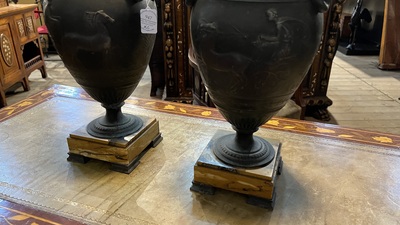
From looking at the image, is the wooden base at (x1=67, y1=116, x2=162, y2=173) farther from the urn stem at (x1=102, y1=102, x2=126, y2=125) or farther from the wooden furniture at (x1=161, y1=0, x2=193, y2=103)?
the wooden furniture at (x1=161, y1=0, x2=193, y2=103)

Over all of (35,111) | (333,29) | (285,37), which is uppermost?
(285,37)

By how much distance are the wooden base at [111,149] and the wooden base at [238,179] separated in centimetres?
23

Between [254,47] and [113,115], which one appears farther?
[113,115]

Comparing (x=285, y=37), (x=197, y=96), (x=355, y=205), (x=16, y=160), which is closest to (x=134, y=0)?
(x=285, y=37)

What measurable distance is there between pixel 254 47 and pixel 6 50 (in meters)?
2.57

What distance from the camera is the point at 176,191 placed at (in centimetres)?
91

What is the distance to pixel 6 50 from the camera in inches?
101

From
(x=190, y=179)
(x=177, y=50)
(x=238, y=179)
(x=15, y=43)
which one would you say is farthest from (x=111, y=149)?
(x=15, y=43)

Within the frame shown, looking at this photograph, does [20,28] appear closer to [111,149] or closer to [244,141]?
[111,149]

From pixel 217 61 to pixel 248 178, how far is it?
33 centimetres

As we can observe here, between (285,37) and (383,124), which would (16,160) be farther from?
(383,124)

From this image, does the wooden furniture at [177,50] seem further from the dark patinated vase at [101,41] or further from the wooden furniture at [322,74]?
the dark patinated vase at [101,41]

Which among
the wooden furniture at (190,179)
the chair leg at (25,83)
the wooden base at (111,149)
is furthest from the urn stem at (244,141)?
the chair leg at (25,83)

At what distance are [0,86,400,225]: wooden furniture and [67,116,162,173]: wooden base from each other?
0.03 meters
